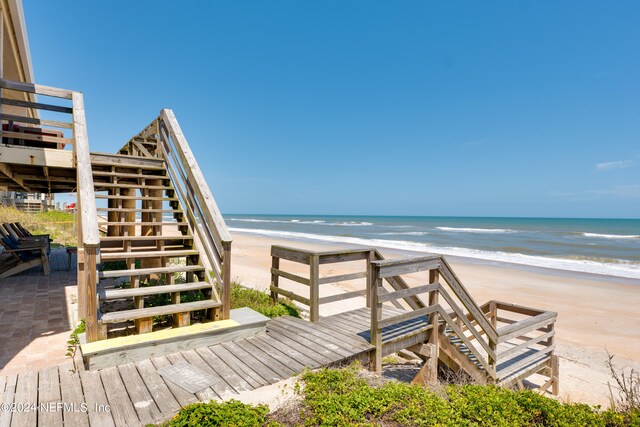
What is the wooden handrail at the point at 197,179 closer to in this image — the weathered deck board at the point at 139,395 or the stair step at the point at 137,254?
the stair step at the point at 137,254

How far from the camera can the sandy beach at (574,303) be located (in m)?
5.92

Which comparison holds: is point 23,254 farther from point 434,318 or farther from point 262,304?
point 434,318

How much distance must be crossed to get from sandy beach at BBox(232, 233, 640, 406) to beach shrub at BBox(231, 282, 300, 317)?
6.20ft

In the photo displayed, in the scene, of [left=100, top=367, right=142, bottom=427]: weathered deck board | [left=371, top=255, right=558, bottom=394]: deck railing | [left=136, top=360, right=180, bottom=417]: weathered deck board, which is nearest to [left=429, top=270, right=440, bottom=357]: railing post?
[left=371, top=255, right=558, bottom=394]: deck railing

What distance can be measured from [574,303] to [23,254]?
15532 mm

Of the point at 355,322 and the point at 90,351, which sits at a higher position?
the point at 90,351

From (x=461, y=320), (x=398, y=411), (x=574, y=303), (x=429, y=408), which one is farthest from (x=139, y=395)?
(x=574, y=303)

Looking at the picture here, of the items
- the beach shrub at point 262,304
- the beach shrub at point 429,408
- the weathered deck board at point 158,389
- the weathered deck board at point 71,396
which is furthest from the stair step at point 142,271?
the beach shrub at point 429,408

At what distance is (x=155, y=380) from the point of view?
3148 mm

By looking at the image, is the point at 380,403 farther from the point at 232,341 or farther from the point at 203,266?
the point at 203,266

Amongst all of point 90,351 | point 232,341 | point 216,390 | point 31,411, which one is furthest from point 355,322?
point 31,411

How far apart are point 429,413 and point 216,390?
1902 mm

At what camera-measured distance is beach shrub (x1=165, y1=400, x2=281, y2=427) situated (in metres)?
2.46

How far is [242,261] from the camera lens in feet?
53.3
